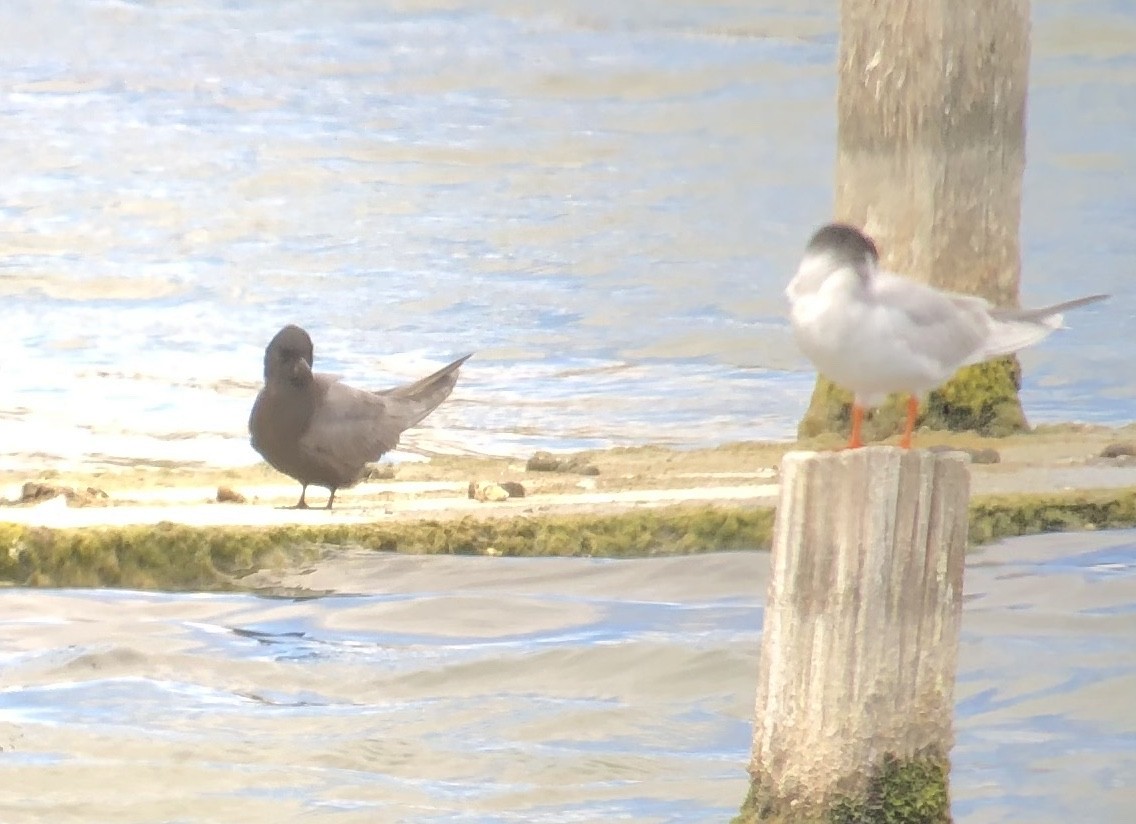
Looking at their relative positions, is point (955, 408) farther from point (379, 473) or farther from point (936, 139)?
point (379, 473)

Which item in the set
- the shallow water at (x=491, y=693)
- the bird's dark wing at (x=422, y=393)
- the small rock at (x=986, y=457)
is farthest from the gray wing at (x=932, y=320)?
the bird's dark wing at (x=422, y=393)

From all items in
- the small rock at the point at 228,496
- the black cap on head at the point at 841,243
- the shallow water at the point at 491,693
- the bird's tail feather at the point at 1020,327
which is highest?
the black cap on head at the point at 841,243

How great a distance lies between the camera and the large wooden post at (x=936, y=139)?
28.8ft

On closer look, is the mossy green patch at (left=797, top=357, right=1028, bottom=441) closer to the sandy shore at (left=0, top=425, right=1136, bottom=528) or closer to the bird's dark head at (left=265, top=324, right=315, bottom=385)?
the sandy shore at (left=0, top=425, right=1136, bottom=528)

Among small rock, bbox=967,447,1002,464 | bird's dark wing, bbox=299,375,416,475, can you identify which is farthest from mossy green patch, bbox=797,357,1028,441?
bird's dark wing, bbox=299,375,416,475

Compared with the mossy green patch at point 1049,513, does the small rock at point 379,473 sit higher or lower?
lower

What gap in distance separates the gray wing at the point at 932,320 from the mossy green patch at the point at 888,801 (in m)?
1.09

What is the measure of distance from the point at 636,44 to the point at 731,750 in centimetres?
1834

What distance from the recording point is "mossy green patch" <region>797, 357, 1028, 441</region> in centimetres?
912

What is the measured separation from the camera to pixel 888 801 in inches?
188

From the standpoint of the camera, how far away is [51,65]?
79.6ft

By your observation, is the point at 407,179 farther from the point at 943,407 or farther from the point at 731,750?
the point at 731,750

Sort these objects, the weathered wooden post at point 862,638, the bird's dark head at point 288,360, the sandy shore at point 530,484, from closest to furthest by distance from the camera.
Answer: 1. the weathered wooden post at point 862,638
2. the sandy shore at point 530,484
3. the bird's dark head at point 288,360

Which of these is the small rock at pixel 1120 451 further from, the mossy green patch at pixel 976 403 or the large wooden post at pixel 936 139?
the large wooden post at pixel 936 139
